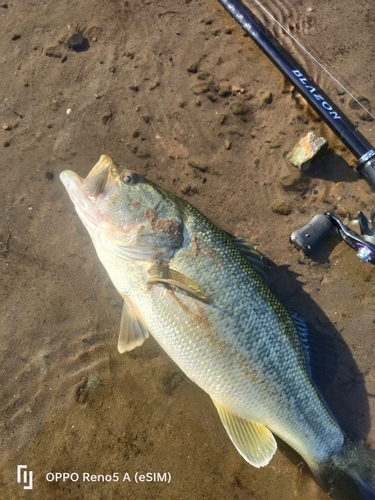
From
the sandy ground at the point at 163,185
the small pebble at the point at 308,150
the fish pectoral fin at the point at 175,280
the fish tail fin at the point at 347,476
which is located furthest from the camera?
the small pebble at the point at 308,150

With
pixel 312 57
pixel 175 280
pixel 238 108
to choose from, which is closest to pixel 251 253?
pixel 175 280

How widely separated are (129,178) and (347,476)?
272cm

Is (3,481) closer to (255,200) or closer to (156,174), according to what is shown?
(156,174)

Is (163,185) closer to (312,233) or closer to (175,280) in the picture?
(175,280)

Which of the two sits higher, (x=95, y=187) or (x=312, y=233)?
(x=95, y=187)

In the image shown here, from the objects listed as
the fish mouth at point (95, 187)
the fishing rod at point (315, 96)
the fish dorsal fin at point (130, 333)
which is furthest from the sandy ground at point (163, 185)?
the fish mouth at point (95, 187)

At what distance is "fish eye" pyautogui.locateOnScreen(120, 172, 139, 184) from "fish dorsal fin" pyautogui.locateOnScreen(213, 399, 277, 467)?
68.3 inches

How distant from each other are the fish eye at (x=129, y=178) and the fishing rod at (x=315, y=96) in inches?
66.1

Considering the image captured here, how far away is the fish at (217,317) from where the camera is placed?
Result: 104 inches

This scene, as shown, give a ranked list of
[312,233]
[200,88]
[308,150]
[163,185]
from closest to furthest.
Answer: [312,233]
[308,150]
[163,185]
[200,88]

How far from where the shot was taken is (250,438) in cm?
281

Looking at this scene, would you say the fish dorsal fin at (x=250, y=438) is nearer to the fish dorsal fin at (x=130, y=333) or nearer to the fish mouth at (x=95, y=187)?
the fish dorsal fin at (x=130, y=333)

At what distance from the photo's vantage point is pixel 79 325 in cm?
323

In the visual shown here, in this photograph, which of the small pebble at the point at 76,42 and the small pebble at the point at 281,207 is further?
the small pebble at the point at 76,42
